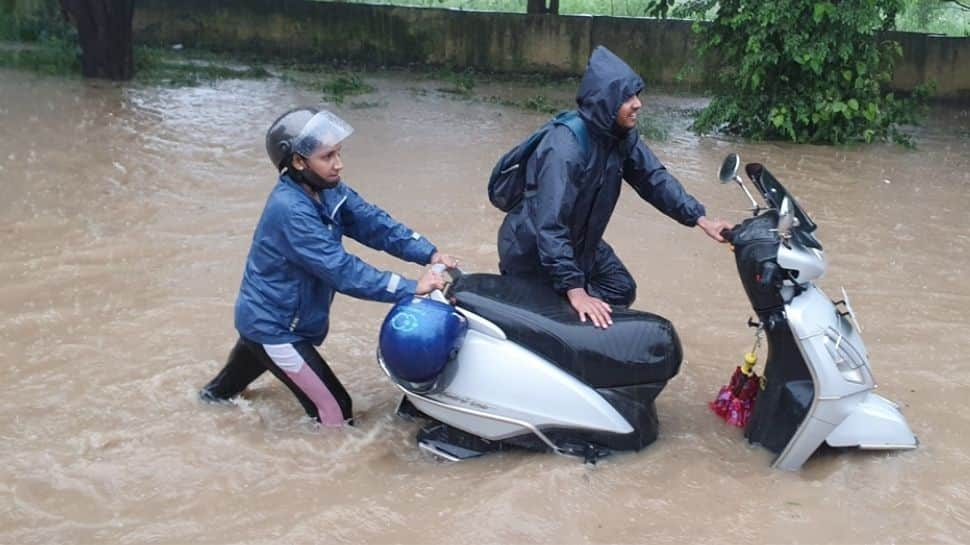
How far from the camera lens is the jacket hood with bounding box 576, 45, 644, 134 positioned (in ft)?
12.4

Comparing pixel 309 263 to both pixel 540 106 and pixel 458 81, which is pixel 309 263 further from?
pixel 458 81

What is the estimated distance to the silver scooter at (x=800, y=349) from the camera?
358 cm

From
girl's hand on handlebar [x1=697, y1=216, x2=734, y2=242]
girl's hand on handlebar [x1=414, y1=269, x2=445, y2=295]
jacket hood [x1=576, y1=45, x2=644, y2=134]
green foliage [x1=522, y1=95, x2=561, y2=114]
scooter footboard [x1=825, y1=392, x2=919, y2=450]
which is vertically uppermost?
jacket hood [x1=576, y1=45, x2=644, y2=134]

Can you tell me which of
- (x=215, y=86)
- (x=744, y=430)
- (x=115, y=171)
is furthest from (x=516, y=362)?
(x=215, y=86)

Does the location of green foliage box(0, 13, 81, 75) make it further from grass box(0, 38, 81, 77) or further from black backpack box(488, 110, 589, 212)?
black backpack box(488, 110, 589, 212)

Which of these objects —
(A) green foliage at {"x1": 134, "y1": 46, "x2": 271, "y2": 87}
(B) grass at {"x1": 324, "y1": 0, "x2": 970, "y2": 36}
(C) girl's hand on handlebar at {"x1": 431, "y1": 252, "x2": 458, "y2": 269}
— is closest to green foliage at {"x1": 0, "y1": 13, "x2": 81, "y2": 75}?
(A) green foliage at {"x1": 134, "y1": 46, "x2": 271, "y2": 87}

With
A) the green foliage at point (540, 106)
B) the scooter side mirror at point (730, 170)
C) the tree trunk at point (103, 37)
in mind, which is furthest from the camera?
the tree trunk at point (103, 37)

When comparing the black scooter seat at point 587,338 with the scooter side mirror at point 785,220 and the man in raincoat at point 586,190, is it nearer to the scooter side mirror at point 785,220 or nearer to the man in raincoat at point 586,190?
the man in raincoat at point 586,190

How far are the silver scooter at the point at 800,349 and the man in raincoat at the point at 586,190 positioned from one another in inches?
12.4

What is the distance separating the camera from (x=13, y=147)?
9.05 meters

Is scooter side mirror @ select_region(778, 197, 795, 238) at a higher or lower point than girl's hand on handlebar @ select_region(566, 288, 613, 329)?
higher

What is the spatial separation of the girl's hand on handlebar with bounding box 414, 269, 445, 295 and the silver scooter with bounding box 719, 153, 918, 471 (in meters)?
1.14

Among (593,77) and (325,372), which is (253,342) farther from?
(593,77)

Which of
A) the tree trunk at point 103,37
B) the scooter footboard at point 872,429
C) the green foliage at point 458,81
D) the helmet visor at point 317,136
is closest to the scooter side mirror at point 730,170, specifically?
the scooter footboard at point 872,429
